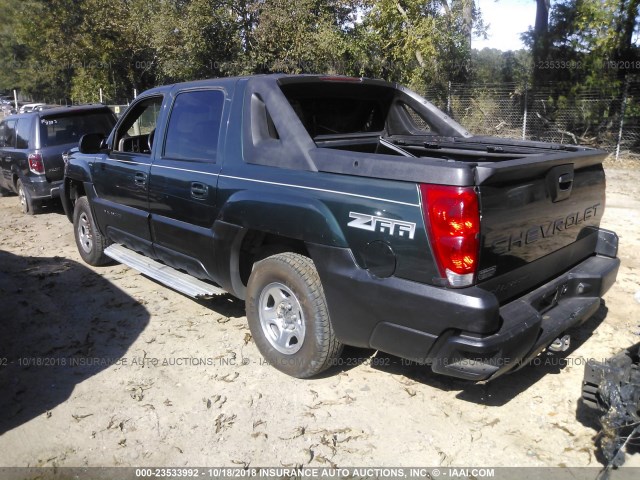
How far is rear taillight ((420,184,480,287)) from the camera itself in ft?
8.48

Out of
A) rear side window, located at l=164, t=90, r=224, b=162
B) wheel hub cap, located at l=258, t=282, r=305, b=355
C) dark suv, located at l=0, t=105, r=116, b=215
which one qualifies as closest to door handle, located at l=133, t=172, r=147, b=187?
rear side window, located at l=164, t=90, r=224, b=162

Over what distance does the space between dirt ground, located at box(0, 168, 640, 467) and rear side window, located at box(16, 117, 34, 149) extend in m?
5.11

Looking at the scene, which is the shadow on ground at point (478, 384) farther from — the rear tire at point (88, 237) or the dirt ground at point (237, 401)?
the rear tire at point (88, 237)

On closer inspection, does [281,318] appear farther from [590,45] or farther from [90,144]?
[590,45]

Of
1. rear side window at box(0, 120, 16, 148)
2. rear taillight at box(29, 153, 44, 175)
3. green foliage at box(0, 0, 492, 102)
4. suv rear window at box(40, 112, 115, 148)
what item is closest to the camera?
rear taillight at box(29, 153, 44, 175)

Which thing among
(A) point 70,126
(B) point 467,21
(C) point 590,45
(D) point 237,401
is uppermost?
(B) point 467,21

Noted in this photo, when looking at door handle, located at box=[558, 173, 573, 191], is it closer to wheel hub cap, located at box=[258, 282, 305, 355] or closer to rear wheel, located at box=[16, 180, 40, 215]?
wheel hub cap, located at box=[258, 282, 305, 355]

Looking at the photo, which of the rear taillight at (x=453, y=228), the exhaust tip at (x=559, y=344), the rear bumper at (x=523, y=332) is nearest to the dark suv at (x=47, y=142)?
the rear taillight at (x=453, y=228)

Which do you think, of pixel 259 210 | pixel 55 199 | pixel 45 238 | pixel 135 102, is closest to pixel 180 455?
pixel 259 210

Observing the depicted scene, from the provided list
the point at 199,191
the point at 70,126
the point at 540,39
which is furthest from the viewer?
the point at 540,39

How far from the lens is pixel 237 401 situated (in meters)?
3.52

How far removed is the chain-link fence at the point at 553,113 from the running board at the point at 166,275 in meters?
12.8

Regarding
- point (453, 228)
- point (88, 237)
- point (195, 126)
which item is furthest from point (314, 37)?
point (453, 228)

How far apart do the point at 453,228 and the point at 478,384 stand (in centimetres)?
150
